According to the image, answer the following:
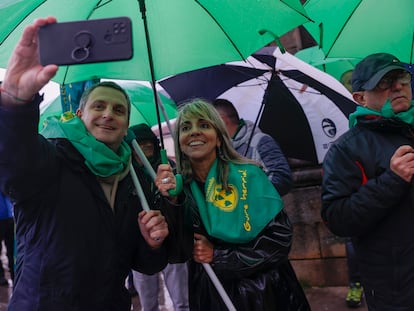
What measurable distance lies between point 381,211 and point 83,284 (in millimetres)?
1408

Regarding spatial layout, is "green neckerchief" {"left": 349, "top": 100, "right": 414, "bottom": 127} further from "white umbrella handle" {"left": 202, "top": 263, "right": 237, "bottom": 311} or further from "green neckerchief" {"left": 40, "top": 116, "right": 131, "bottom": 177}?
"green neckerchief" {"left": 40, "top": 116, "right": 131, "bottom": 177}

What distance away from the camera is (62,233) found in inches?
69.4

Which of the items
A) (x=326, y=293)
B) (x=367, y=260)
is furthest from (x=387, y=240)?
(x=326, y=293)

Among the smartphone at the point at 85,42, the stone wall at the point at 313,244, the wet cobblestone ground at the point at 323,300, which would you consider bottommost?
the wet cobblestone ground at the point at 323,300

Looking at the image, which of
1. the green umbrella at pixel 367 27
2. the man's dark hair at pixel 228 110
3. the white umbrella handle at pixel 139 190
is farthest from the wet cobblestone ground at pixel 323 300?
the white umbrella handle at pixel 139 190

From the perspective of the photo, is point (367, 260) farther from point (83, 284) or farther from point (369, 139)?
point (83, 284)

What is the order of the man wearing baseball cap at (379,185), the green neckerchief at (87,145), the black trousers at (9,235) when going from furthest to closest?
the black trousers at (9,235), the man wearing baseball cap at (379,185), the green neckerchief at (87,145)

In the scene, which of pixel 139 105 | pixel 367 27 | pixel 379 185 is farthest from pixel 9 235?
pixel 379 185

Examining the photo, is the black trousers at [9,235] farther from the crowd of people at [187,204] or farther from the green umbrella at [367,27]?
the green umbrella at [367,27]

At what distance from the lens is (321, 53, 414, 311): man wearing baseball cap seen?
83.5 inches

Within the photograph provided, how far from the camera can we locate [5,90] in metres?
1.44

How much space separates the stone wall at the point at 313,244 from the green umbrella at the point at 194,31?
289 centimetres

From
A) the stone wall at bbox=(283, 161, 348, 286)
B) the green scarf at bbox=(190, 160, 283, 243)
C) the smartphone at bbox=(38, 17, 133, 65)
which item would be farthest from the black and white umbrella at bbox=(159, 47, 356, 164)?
the smartphone at bbox=(38, 17, 133, 65)

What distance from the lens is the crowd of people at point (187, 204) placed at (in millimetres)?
1723
